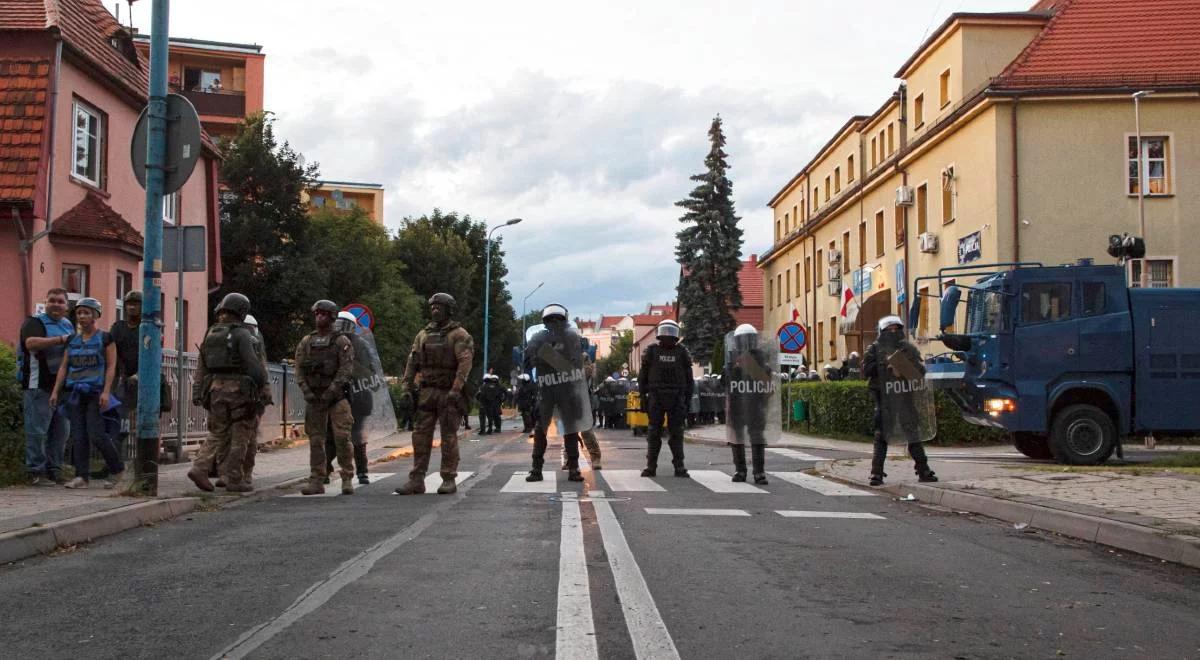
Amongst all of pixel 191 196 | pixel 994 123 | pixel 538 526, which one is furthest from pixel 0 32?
pixel 994 123

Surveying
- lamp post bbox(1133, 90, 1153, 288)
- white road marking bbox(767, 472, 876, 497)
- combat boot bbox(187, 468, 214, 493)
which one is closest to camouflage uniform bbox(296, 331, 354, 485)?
combat boot bbox(187, 468, 214, 493)

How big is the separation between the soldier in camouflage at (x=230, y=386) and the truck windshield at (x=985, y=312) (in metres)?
10.6

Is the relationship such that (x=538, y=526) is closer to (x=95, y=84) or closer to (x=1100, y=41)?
(x=95, y=84)

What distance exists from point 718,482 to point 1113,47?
78.2 ft

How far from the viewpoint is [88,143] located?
21719 mm

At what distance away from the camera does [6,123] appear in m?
19.3

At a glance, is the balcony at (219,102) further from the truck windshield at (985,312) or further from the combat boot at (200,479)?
the combat boot at (200,479)

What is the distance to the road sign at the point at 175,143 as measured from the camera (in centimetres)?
1011

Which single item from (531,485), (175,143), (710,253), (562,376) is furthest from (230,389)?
(710,253)

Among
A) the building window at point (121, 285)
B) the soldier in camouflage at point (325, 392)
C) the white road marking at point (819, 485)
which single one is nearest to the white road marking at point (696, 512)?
the white road marking at point (819, 485)

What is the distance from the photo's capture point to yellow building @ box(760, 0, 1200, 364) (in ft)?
96.6

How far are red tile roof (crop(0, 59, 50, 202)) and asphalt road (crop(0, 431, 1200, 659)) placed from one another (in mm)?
12121

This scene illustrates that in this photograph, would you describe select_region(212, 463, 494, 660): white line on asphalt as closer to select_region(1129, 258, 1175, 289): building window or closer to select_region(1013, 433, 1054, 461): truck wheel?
select_region(1013, 433, 1054, 461): truck wheel

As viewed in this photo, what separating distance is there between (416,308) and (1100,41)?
3509 centimetres
